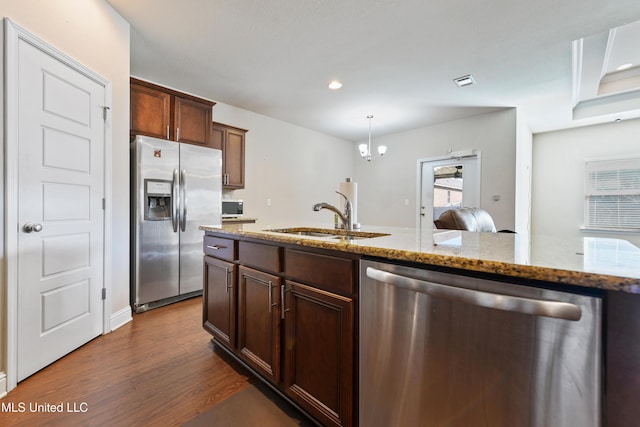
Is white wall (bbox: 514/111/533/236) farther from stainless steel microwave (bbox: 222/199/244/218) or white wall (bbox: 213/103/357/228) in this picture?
stainless steel microwave (bbox: 222/199/244/218)

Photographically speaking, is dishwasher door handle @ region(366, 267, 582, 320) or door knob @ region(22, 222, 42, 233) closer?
dishwasher door handle @ region(366, 267, 582, 320)

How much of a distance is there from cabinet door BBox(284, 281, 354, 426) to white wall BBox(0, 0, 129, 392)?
1692 millimetres

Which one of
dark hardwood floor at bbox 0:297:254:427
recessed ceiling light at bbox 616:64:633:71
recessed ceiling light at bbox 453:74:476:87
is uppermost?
recessed ceiling light at bbox 616:64:633:71

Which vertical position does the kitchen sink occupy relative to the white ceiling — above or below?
below

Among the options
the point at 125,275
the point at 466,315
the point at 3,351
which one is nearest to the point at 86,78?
the point at 125,275

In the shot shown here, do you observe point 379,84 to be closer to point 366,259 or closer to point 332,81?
point 332,81

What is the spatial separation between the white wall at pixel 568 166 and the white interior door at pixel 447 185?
1.86 metres

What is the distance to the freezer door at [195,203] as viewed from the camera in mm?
3115

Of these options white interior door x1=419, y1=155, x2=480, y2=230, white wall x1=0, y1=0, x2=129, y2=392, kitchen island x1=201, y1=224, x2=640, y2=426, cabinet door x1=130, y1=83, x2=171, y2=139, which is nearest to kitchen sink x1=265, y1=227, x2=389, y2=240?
kitchen island x1=201, y1=224, x2=640, y2=426

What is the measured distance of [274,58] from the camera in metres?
2.98

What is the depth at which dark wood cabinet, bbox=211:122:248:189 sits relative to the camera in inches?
153

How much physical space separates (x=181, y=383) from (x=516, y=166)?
16.4 feet

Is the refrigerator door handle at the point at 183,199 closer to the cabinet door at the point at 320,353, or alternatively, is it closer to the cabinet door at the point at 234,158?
the cabinet door at the point at 234,158

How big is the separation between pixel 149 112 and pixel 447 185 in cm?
485
